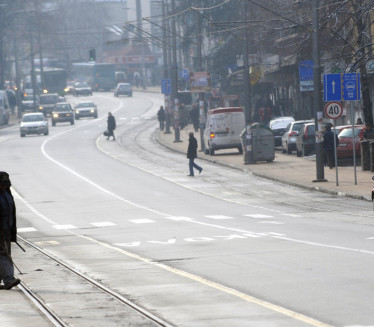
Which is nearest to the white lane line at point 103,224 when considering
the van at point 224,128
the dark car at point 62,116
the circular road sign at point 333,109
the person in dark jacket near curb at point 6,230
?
the circular road sign at point 333,109

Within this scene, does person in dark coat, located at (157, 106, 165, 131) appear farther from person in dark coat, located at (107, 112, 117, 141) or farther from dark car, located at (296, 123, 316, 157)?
dark car, located at (296, 123, 316, 157)

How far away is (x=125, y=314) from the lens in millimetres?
11828

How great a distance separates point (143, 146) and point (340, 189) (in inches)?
1208

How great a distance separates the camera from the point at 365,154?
39.0m

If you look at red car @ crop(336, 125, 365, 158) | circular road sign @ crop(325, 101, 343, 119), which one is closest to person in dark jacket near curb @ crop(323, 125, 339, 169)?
red car @ crop(336, 125, 365, 158)

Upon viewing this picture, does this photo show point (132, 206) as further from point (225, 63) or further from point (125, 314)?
point (225, 63)

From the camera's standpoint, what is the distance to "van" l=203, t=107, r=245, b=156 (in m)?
51.2

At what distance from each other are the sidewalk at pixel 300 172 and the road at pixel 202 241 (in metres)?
0.57

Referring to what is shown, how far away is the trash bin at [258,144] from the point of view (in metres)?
45.7

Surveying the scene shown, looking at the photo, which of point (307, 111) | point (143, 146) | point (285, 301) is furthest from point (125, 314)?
point (307, 111)

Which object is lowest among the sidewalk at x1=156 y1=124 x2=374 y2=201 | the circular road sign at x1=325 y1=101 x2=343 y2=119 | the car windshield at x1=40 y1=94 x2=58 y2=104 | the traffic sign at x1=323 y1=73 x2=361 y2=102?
the sidewalk at x1=156 y1=124 x2=374 y2=201

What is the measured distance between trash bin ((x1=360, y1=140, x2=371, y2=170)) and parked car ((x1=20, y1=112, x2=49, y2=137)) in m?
40.0

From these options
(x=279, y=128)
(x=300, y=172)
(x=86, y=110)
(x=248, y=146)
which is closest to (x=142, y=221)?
(x=300, y=172)

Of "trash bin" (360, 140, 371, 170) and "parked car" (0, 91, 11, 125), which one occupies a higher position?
"parked car" (0, 91, 11, 125)
